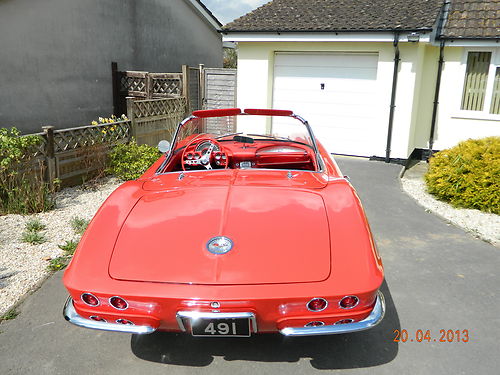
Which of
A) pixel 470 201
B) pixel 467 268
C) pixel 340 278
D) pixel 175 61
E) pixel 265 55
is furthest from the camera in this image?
pixel 175 61

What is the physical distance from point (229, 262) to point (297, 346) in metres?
1.00

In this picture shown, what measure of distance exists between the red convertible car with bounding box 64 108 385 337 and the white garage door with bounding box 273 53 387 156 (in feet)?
23.1

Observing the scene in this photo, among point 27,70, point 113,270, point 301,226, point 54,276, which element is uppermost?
point 27,70

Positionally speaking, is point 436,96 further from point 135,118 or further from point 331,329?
point 331,329

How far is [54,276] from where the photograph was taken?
4.38 m

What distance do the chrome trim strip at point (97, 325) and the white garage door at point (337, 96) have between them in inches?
328

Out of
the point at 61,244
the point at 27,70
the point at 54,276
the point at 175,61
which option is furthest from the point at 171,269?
the point at 175,61

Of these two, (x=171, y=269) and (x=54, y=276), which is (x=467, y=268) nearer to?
(x=171, y=269)

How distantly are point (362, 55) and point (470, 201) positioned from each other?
4648mm

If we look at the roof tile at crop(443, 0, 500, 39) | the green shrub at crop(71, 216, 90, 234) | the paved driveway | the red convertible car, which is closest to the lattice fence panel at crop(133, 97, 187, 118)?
the green shrub at crop(71, 216, 90, 234)

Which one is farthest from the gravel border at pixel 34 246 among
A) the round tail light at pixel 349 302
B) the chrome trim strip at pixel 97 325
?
the round tail light at pixel 349 302

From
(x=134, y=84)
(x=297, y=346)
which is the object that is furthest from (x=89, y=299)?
(x=134, y=84)

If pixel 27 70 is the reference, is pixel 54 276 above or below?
below

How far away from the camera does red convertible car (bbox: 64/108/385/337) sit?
2.56 meters
